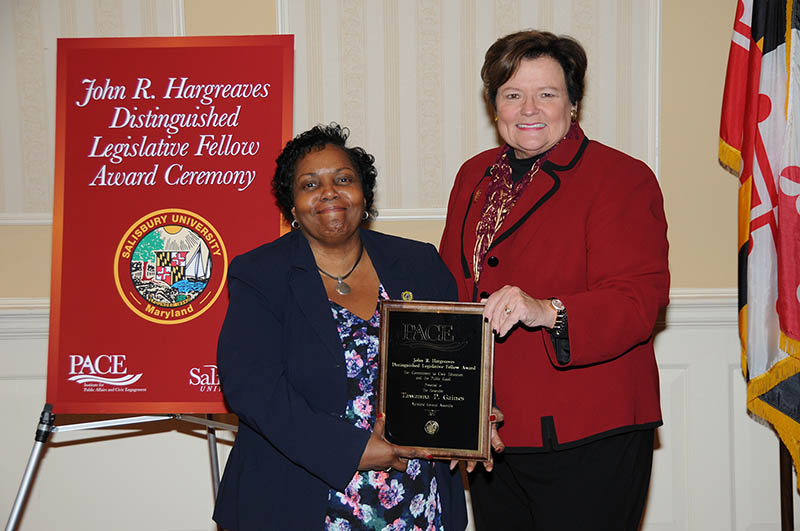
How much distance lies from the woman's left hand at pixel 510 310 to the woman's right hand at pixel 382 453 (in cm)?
37

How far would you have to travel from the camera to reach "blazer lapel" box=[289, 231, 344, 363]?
75.9 inches

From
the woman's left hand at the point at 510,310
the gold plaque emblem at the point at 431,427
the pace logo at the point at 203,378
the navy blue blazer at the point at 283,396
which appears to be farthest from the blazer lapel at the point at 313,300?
the pace logo at the point at 203,378

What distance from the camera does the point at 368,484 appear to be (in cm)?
193

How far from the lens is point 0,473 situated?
136 inches

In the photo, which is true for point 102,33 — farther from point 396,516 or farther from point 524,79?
point 396,516

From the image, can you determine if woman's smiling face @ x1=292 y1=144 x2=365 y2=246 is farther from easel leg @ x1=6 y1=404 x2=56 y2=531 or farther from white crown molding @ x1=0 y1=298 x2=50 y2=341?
white crown molding @ x1=0 y1=298 x2=50 y2=341

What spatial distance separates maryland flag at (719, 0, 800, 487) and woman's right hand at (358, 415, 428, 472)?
1607 mm

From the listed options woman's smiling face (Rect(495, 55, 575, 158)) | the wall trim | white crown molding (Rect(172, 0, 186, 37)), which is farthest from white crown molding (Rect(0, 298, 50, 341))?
woman's smiling face (Rect(495, 55, 575, 158))

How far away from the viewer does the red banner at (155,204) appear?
9.15 feet

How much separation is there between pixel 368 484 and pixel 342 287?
530mm

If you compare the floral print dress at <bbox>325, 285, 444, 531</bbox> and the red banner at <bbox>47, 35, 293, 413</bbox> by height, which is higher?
the red banner at <bbox>47, 35, 293, 413</bbox>

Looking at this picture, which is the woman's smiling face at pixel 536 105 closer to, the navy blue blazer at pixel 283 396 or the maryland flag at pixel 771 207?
the navy blue blazer at pixel 283 396

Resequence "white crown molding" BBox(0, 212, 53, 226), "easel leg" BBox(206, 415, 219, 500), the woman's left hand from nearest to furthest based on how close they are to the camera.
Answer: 1. the woman's left hand
2. "easel leg" BBox(206, 415, 219, 500)
3. "white crown molding" BBox(0, 212, 53, 226)

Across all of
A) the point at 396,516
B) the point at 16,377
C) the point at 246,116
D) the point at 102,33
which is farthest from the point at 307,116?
the point at 396,516
